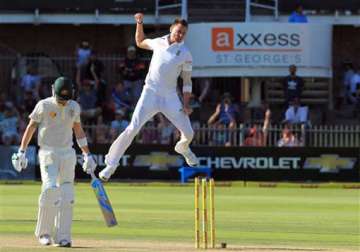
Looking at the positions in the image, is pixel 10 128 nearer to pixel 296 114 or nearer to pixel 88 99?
pixel 88 99

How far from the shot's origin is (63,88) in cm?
1353

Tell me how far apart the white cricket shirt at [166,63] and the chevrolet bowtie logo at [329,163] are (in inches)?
544

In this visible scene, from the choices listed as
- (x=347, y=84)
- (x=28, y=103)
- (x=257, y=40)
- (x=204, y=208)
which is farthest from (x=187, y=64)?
(x=347, y=84)

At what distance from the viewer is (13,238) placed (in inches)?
572

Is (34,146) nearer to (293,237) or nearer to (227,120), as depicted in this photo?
(227,120)

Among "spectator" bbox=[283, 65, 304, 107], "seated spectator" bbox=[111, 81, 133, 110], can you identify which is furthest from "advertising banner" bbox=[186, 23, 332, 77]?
"seated spectator" bbox=[111, 81, 133, 110]

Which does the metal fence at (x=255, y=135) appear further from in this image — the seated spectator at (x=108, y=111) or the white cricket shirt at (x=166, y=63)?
the white cricket shirt at (x=166, y=63)

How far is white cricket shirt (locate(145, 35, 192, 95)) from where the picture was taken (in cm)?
1538

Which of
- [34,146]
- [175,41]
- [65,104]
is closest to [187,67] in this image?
[175,41]

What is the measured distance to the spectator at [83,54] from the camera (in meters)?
32.8

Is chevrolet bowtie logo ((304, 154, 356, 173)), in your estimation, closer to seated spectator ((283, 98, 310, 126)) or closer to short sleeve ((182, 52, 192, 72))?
seated spectator ((283, 98, 310, 126))

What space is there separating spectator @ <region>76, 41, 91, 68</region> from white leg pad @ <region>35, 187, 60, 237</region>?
19157mm

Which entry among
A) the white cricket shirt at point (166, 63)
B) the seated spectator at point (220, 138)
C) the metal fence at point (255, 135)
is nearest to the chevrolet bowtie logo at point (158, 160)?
the metal fence at point (255, 135)

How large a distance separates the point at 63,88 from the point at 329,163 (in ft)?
53.4
